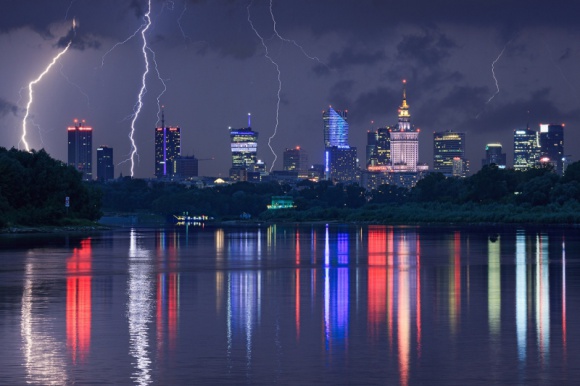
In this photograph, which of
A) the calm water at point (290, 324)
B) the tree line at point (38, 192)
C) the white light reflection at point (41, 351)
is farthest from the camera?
the tree line at point (38, 192)

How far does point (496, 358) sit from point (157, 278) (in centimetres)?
2371

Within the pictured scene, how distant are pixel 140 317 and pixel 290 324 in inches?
164

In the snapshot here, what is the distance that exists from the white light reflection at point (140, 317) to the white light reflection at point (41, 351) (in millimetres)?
1391

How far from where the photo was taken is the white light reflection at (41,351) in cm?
1895

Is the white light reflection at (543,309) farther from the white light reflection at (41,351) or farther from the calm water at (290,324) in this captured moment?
the white light reflection at (41,351)

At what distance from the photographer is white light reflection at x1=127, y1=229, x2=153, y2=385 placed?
1981cm

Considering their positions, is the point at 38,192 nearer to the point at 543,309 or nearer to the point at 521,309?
the point at 521,309

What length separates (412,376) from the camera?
19.0 meters

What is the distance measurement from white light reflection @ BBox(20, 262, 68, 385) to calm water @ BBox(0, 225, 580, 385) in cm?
4

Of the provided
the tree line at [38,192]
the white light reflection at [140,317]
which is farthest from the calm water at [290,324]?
the tree line at [38,192]

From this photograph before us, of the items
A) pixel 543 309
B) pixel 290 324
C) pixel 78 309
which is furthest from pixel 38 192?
pixel 290 324

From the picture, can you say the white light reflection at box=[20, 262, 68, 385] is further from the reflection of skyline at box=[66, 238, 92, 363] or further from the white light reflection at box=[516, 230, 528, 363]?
the white light reflection at box=[516, 230, 528, 363]

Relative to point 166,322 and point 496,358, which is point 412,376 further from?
point 166,322

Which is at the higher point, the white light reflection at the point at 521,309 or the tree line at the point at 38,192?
the tree line at the point at 38,192
